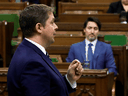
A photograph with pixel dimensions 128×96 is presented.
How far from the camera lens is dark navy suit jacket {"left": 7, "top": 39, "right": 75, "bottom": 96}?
434mm

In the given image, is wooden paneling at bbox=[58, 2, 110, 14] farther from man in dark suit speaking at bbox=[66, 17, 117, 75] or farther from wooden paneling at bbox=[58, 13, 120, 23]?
man in dark suit speaking at bbox=[66, 17, 117, 75]

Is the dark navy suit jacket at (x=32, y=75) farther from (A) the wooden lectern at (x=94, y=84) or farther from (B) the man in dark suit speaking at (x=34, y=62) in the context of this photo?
(A) the wooden lectern at (x=94, y=84)

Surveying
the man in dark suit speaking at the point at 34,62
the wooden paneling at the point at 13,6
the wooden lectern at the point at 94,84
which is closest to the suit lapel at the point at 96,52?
the wooden lectern at the point at 94,84

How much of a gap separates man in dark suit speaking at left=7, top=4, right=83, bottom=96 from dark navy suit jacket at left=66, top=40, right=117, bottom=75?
84cm

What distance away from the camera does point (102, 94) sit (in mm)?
889

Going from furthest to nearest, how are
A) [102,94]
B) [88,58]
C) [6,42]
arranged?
[6,42] < [88,58] < [102,94]

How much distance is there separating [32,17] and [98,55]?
92 cm

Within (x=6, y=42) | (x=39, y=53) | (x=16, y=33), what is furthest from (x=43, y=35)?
(x=16, y=33)

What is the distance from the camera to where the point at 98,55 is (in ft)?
4.45

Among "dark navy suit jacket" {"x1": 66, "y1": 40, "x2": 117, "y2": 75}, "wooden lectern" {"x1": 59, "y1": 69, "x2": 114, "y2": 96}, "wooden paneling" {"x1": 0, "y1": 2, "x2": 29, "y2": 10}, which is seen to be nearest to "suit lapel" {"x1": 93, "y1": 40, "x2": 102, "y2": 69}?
"dark navy suit jacket" {"x1": 66, "y1": 40, "x2": 117, "y2": 75}

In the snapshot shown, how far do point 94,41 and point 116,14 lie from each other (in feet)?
2.41

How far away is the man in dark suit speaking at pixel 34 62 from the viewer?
1.43ft

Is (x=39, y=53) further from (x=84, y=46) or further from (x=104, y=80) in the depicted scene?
(x=84, y=46)

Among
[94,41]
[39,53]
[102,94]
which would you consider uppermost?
[39,53]
